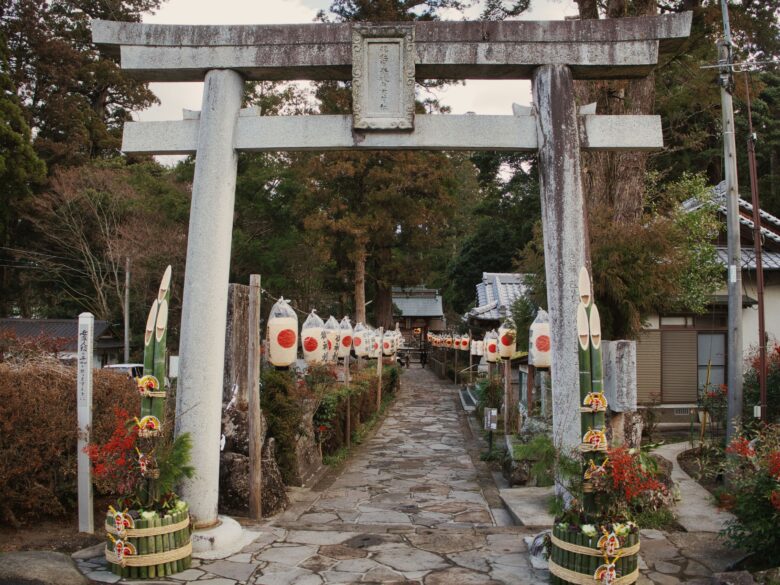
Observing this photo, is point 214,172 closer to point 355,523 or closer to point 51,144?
point 355,523

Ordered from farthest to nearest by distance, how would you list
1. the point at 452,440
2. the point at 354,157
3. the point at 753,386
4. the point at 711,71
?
the point at 354,157
the point at 452,440
the point at 711,71
the point at 753,386

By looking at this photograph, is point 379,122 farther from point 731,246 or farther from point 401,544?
point 731,246

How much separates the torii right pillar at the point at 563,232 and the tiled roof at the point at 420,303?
49.8 metres

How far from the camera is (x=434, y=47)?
7445 millimetres

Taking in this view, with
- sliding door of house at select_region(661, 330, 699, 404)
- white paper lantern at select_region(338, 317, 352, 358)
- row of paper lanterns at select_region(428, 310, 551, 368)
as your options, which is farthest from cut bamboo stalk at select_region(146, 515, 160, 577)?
sliding door of house at select_region(661, 330, 699, 404)

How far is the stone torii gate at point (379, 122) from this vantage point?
7223 mm

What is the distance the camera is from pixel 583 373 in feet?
20.0

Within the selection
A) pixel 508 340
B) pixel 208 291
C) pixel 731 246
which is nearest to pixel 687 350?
pixel 508 340

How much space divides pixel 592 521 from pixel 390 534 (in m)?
2.88

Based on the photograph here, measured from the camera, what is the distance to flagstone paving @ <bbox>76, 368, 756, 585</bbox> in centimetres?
634

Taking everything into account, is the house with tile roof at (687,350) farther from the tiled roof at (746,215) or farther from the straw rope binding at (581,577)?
the straw rope binding at (581,577)

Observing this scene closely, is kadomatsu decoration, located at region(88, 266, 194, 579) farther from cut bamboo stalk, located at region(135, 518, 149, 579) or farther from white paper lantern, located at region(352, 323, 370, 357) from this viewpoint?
white paper lantern, located at region(352, 323, 370, 357)

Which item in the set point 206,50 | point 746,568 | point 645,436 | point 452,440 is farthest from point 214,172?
point 452,440

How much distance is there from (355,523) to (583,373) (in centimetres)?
426
